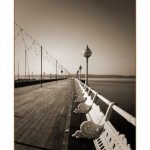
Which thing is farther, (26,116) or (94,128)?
(26,116)

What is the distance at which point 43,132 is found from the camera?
186 inches
